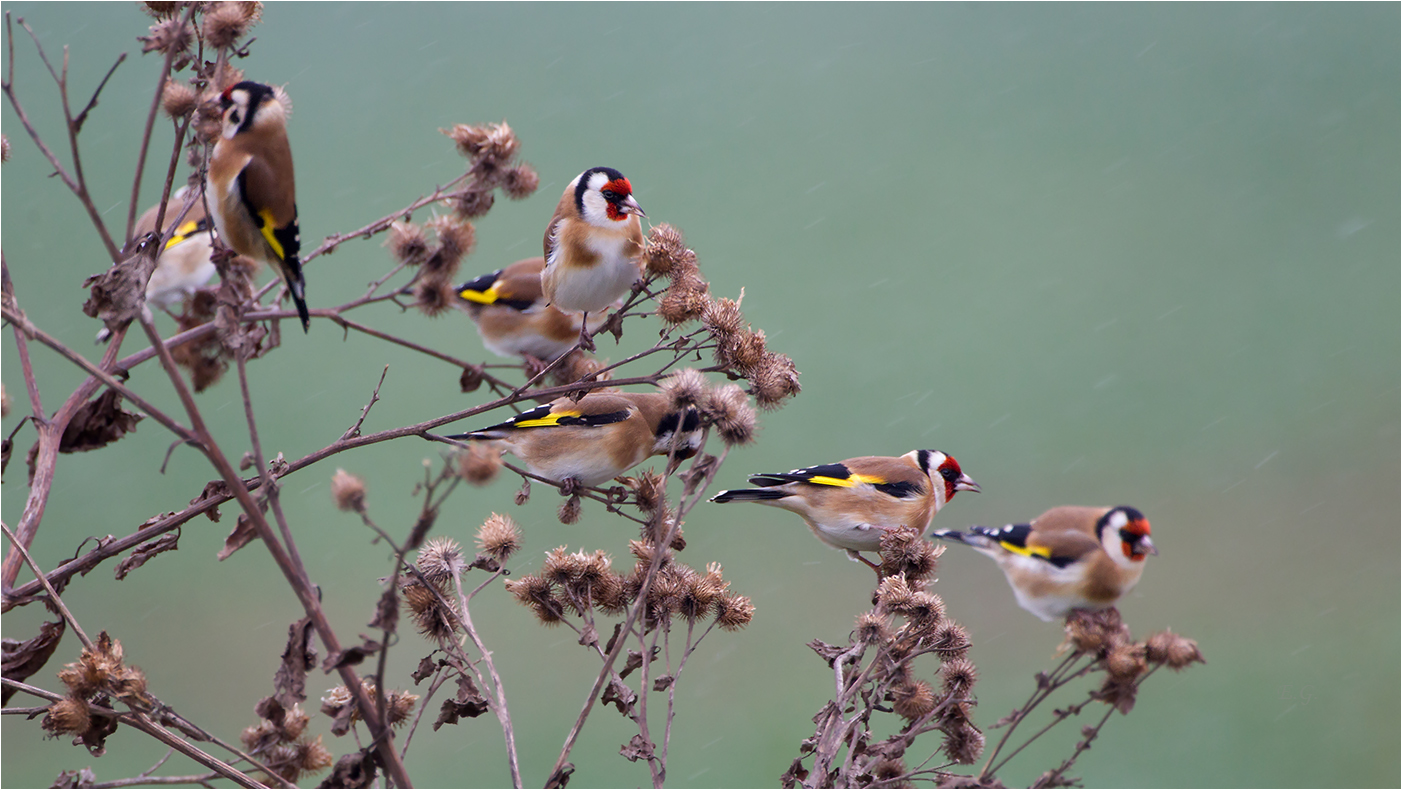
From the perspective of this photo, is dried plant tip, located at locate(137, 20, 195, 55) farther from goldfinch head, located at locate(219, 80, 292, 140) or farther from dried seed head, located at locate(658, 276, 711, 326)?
dried seed head, located at locate(658, 276, 711, 326)

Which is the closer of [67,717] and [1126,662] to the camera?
[67,717]

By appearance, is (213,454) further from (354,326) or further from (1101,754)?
(1101,754)

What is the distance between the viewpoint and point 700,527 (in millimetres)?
7699

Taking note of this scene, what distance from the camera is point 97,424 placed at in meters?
1.60

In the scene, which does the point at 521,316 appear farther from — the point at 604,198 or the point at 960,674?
the point at 960,674

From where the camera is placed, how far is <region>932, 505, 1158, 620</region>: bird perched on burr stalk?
277 centimetres

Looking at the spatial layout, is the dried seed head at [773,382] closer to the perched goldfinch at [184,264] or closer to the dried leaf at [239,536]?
the dried leaf at [239,536]

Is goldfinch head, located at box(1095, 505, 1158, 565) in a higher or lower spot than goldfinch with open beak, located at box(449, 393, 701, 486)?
higher

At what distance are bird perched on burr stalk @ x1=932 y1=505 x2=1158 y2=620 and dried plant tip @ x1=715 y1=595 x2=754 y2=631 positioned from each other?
4.50ft

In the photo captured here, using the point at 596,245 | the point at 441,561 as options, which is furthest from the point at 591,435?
the point at 441,561

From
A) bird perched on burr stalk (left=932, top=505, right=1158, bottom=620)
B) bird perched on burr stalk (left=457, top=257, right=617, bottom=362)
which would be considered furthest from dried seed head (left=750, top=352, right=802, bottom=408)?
bird perched on burr stalk (left=457, top=257, right=617, bottom=362)

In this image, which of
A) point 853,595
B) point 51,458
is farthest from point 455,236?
point 853,595

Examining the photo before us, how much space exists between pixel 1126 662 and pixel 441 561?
51.1 inches

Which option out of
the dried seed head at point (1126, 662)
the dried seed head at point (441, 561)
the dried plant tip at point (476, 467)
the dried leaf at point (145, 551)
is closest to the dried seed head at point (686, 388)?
the dried seed head at point (441, 561)
